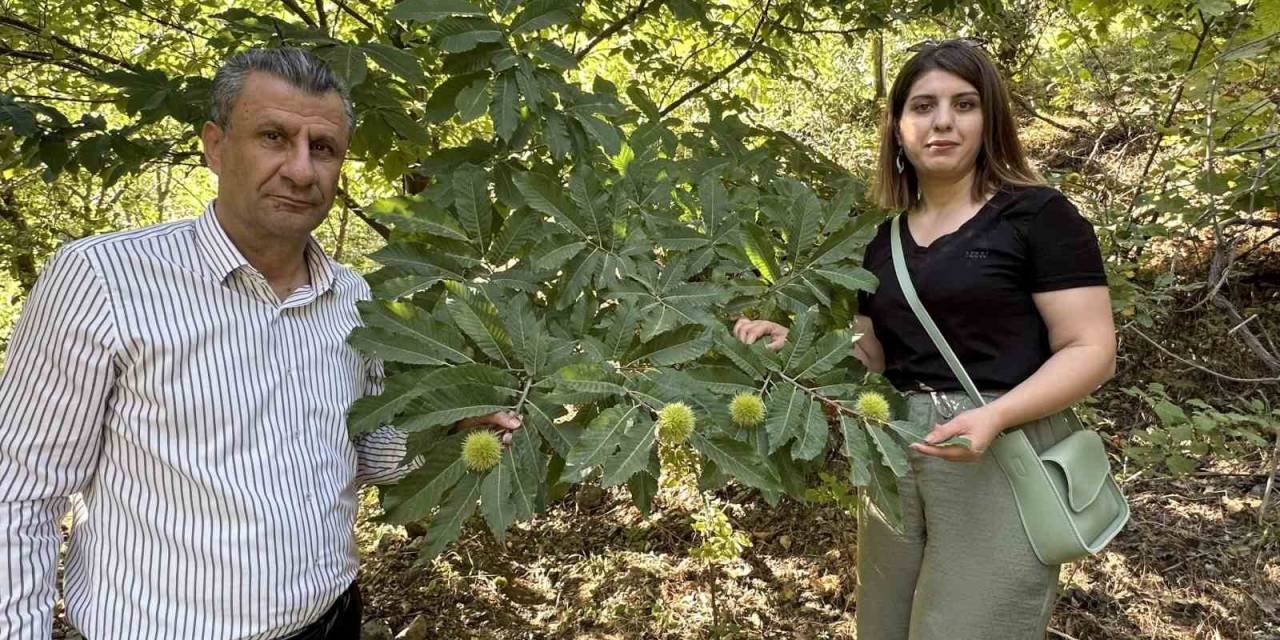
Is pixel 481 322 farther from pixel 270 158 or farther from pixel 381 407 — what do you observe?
pixel 270 158

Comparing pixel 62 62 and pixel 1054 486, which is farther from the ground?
pixel 62 62

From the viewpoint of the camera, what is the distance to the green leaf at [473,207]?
1.50m

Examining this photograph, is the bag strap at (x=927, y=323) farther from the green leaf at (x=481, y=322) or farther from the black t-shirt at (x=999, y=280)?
the green leaf at (x=481, y=322)

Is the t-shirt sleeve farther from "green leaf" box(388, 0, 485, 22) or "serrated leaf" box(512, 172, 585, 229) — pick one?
"green leaf" box(388, 0, 485, 22)

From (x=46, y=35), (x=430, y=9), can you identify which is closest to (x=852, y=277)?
(x=430, y=9)

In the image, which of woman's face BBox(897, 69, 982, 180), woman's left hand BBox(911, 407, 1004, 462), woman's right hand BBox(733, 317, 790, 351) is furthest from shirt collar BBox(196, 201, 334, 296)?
woman's face BBox(897, 69, 982, 180)

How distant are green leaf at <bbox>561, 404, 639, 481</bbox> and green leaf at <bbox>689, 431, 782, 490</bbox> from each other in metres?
0.11

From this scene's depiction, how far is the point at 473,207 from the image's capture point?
4.93ft

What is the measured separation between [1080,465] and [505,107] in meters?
1.35

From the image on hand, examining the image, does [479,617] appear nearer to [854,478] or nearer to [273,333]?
[273,333]

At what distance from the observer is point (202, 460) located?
1.19m

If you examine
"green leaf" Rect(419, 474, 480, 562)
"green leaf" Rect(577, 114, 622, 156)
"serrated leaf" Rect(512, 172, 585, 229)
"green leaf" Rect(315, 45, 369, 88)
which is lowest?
"green leaf" Rect(419, 474, 480, 562)

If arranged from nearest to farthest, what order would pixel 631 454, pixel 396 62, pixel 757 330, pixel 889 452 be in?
pixel 631 454
pixel 889 452
pixel 757 330
pixel 396 62

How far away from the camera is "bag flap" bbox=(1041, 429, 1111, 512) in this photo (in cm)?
143
